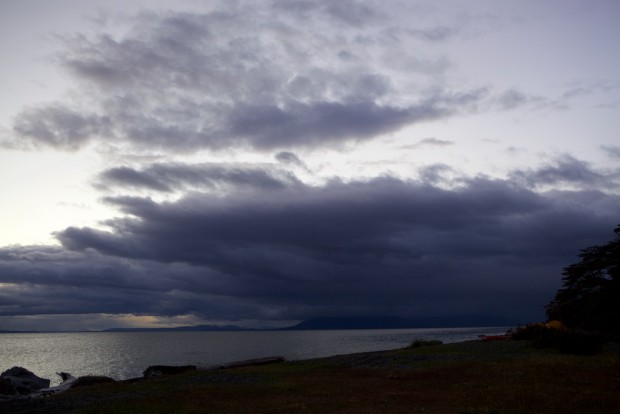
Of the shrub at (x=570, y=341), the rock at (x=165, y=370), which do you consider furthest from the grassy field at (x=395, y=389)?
the rock at (x=165, y=370)

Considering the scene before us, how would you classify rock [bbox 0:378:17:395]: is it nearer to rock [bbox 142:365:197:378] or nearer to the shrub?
rock [bbox 142:365:197:378]

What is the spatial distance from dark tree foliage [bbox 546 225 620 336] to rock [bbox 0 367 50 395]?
1876 inches

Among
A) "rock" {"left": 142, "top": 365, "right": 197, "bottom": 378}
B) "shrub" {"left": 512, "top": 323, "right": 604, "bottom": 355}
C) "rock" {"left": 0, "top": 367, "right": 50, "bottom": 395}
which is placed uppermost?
"shrub" {"left": 512, "top": 323, "right": 604, "bottom": 355}

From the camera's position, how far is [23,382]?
4528 centimetres


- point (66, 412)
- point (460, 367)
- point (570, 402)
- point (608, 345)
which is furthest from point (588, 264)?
point (66, 412)

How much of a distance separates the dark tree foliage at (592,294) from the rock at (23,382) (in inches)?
1876

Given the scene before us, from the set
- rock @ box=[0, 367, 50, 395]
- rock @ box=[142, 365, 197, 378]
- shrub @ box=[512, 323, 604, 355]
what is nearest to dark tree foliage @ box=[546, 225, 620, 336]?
shrub @ box=[512, 323, 604, 355]

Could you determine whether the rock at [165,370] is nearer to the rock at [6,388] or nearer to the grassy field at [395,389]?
the grassy field at [395,389]

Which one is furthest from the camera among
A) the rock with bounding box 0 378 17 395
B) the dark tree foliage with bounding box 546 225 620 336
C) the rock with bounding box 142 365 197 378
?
the dark tree foliage with bounding box 546 225 620 336

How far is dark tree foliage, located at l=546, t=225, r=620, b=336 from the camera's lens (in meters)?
52.3

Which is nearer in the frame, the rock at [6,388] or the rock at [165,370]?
the rock at [6,388]

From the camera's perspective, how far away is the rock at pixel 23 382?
43.2 meters

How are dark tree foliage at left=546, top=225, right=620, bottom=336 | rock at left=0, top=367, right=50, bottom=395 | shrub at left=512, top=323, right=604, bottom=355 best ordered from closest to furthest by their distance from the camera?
1. shrub at left=512, top=323, right=604, bottom=355
2. rock at left=0, top=367, right=50, bottom=395
3. dark tree foliage at left=546, top=225, right=620, bottom=336

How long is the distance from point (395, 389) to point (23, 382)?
34469mm
